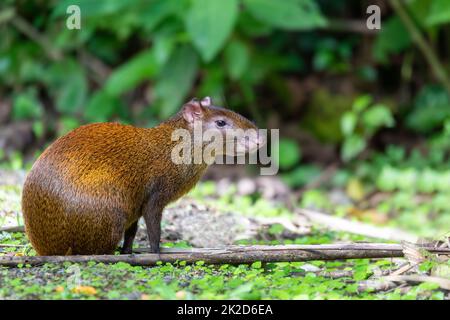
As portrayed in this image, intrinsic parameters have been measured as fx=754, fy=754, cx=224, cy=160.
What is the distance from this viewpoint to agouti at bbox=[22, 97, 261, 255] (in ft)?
14.4

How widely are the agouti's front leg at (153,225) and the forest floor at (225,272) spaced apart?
0.26 m

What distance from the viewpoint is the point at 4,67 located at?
10.4 m

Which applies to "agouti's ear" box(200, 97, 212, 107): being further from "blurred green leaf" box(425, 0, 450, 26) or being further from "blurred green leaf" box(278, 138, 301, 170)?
"blurred green leaf" box(278, 138, 301, 170)

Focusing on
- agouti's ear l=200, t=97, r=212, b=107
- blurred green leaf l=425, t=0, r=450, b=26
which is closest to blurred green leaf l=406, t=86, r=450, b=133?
blurred green leaf l=425, t=0, r=450, b=26

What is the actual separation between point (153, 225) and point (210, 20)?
3.57 m

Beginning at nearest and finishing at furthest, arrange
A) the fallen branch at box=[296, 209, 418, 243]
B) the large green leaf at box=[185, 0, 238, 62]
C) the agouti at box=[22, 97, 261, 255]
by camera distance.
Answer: the agouti at box=[22, 97, 261, 255], the fallen branch at box=[296, 209, 418, 243], the large green leaf at box=[185, 0, 238, 62]

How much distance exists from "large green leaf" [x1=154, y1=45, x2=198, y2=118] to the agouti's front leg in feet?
13.4

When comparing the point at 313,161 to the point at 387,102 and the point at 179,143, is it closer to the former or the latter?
the point at 387,102

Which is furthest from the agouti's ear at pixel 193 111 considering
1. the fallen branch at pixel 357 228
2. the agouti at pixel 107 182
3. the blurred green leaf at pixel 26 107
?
the blurred green leaf at pixel 26 107

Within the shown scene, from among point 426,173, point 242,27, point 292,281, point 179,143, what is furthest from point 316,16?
point 292,281

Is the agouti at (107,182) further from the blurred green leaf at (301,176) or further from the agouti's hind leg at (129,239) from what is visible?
the blurred green leaf at (301,176)

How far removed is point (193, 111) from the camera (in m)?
5.02
